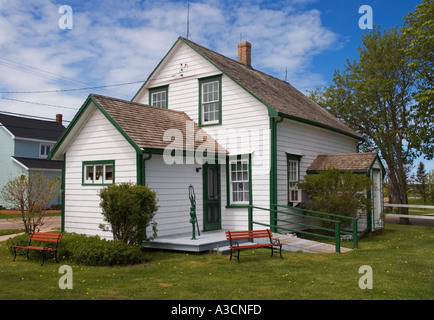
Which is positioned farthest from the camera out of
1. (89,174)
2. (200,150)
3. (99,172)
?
(200,150)

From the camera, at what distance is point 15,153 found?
3519cm

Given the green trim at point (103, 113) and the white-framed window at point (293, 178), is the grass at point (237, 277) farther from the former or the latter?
the white-framed window at point (293, 178)

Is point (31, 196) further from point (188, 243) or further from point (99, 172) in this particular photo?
point (188, 243)

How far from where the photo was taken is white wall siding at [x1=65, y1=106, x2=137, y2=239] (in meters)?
13.1

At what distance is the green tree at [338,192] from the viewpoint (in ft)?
47.5

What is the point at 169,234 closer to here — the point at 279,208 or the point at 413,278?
the point at 279,208

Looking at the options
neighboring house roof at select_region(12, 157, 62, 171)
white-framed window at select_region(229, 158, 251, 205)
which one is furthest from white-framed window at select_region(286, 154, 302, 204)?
neighboring house roof at select_region(12, 157, 62, 171)

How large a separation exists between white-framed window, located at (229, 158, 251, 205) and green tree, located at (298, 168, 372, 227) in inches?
84.0

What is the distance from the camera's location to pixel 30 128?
3816 cm

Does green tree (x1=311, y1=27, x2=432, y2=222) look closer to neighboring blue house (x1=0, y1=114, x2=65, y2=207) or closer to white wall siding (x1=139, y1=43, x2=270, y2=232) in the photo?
white wall siding (x1=139, y1=43, x2=270, y2=232)

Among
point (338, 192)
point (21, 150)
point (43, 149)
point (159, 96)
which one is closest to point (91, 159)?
point (159, 96)

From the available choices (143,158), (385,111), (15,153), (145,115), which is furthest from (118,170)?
(15,153)

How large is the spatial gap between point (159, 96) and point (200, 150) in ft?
16.4
